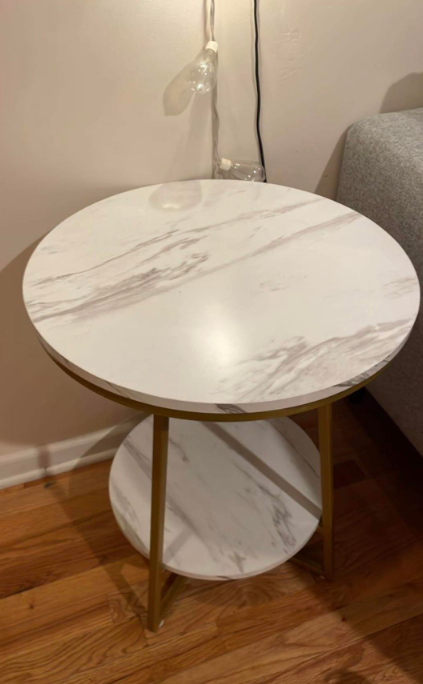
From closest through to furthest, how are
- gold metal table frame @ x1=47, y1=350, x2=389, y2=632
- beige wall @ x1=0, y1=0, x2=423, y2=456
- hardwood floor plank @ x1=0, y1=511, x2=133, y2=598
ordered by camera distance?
1. gold metal table frame @ x1=47, y1=350, x2=389, y2=632
2. beige wall @ x1=0, y1=0, x2=423, y2=456
3. hardwood floor plank @ x1=0, y1=511, x2=133, y2=598

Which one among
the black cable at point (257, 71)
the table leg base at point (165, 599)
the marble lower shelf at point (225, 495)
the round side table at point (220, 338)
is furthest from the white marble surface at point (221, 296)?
the table leg base at point (165, 599)

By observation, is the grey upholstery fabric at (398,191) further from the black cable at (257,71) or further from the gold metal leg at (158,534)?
the gold metal leg at (158,534)

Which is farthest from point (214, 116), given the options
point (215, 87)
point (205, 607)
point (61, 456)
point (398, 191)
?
point (205, 607)

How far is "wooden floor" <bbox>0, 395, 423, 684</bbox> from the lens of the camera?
3.38ft

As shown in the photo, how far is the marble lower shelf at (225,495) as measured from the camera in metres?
1.00

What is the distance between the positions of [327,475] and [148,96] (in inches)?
27.2

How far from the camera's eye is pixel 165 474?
79 centimetres

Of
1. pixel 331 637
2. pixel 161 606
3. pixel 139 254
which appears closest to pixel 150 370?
pixel 139 254

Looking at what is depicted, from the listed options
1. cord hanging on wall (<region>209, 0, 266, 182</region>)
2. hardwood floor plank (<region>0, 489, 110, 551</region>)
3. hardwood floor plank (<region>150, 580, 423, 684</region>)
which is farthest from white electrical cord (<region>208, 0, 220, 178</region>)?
hardwood floor plank (<region>150, 580, 423, 684</region>)

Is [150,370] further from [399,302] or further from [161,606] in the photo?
[161,606]

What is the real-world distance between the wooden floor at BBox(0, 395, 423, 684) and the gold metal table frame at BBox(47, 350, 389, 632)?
0.04m

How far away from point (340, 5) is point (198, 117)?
1.00 ft

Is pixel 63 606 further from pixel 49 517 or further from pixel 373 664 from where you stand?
pixel 373 664

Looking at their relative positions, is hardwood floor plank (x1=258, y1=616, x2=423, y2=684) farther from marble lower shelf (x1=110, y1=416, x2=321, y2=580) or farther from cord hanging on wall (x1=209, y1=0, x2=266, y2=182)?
cord hanging on wall (x1=209, y1=0, x2=266, y2=182)
